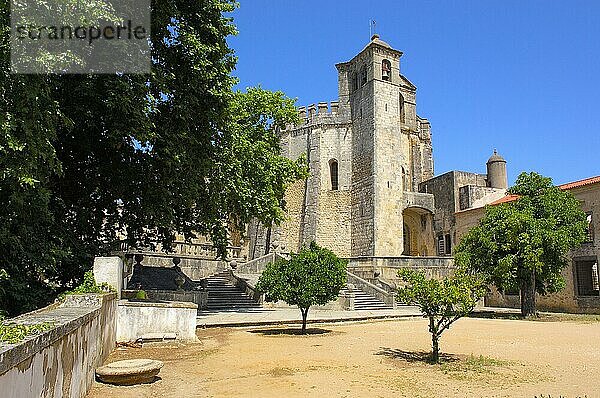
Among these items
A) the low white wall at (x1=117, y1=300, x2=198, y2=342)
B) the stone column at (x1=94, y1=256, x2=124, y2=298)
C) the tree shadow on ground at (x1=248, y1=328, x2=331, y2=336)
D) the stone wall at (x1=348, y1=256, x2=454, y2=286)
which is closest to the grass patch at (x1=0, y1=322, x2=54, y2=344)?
the stone column at (x1=94, y1=256, x2=124, y2=298)

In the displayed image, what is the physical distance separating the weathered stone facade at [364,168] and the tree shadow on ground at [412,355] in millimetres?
21698

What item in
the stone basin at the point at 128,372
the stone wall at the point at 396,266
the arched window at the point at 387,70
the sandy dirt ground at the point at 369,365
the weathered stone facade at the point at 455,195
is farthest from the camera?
the arched window at the point at 387,70

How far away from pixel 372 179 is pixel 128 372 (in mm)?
28293

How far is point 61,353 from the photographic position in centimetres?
517

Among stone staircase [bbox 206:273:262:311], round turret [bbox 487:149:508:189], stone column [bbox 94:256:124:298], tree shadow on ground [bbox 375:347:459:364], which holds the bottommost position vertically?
tree shadow on ground [bbox 375:347:459:364]

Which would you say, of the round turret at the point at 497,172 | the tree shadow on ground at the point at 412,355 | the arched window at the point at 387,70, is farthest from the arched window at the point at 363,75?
the tree shadow on ground at the point at 412,355

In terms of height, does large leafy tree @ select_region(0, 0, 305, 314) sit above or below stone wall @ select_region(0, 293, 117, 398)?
above

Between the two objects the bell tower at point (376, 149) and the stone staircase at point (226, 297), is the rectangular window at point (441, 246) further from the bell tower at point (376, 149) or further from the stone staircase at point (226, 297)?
the stone staircase at point (226, 297)

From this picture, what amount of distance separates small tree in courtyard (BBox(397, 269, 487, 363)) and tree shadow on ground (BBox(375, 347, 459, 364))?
0.22 meters

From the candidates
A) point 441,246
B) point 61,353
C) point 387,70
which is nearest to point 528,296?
point 441,246

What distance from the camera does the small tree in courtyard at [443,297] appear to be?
995 centimetres

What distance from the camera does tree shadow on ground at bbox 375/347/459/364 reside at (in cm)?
1021

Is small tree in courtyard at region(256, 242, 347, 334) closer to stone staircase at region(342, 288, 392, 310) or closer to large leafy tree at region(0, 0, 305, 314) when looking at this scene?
large leafy tree at region(0, 0, 305, 314)

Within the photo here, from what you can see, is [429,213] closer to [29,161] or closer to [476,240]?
[476,240]
